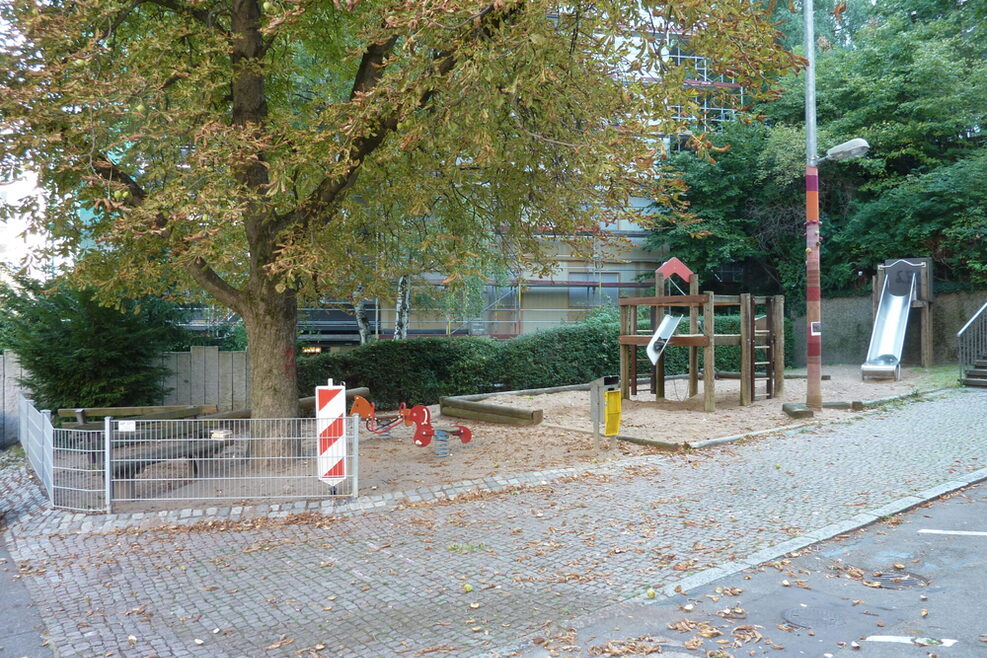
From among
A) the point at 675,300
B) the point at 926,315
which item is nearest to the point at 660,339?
the point at 675,300

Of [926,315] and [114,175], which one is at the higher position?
[114,175]

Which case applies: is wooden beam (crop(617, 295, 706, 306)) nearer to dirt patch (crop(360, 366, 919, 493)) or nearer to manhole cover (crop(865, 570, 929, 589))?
dirt patch (crop(360, 366, 919, 493))

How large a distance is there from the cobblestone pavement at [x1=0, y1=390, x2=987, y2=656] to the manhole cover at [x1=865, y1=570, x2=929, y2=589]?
0.77 metres

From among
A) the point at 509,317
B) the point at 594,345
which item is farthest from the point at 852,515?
the point at 509,317

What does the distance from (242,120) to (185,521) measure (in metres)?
5.10

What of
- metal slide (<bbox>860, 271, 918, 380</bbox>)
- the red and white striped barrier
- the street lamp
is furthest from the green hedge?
the red and white striped barrier

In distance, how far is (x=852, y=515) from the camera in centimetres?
656

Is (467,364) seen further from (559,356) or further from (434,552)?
(434,552)

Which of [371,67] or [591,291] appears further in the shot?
[591,291]

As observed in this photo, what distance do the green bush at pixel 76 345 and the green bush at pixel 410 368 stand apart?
3041 mm

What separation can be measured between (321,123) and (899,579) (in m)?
7.45

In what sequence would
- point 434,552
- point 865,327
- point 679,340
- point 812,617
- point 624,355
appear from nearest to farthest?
point 812,617 → point 434,552 → point 679,340 → point 624,355 → point 865,327

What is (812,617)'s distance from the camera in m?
4.41

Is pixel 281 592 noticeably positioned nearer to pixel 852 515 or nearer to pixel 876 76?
pixel 852 515
